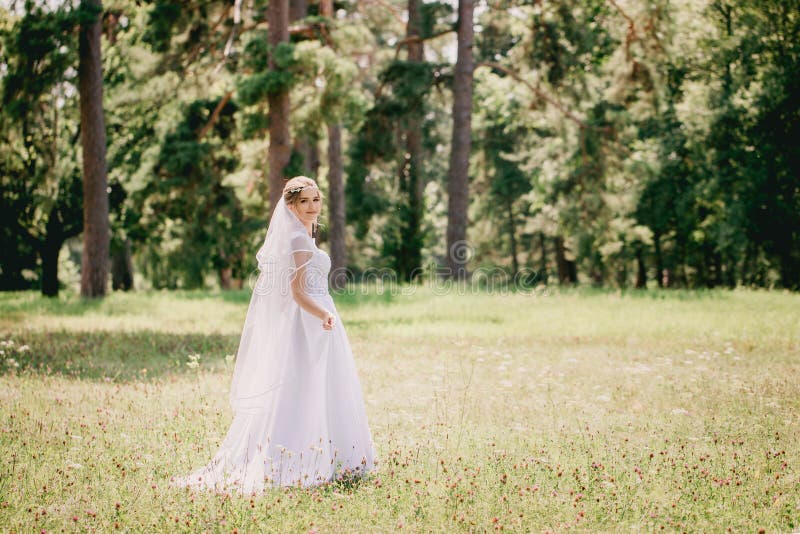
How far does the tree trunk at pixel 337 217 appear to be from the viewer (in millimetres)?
23266

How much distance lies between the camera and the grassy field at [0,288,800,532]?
453 centimetres

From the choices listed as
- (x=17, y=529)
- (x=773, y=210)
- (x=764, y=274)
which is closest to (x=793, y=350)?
(x=17, y=529)

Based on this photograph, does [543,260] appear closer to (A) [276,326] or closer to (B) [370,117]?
(B) [370,117]

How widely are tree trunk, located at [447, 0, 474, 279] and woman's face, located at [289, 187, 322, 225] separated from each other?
14941 mm

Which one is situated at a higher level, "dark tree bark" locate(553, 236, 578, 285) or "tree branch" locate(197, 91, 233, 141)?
"tree branch" locate(197, 91, 233, 141)

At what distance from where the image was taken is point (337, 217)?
23359 millimetres

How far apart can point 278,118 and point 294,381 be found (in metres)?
12.0

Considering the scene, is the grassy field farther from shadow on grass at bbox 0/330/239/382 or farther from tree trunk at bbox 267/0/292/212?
tree trunk at bbox 267/0/292/212

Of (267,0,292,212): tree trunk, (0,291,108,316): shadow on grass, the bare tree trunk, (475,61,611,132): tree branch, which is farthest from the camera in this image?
(475,61,611,132): tree branch

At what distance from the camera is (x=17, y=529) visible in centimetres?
422

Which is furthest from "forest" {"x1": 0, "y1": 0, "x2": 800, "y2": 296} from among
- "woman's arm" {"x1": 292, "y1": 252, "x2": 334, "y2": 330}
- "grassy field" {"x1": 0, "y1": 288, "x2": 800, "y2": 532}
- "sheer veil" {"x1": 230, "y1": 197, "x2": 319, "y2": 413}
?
"woman's arm" {"x1": 292, "y1": 252, "x2": 334, "y2": 330}

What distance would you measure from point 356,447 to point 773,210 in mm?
23120

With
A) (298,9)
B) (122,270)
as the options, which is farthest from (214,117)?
(122,270)

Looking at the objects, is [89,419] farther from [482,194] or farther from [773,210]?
[482,194]
